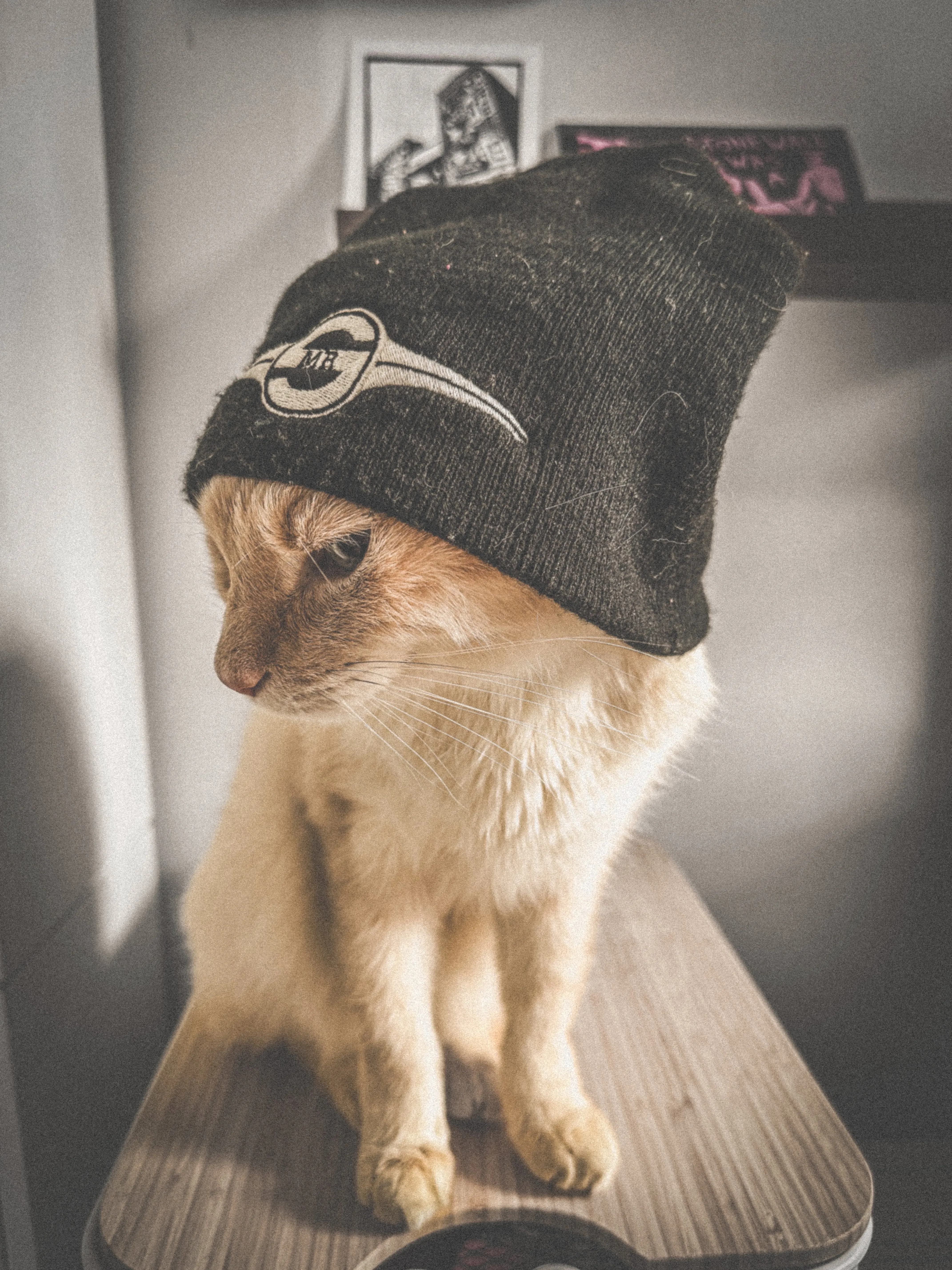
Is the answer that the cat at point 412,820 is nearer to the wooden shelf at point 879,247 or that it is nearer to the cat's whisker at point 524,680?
the cat's whisker at point 524,680

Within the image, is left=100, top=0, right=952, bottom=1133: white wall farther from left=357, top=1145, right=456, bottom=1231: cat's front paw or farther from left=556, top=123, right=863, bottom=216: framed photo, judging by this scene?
left=357, top=1145, right=456, bottom=1231: cat's front paw

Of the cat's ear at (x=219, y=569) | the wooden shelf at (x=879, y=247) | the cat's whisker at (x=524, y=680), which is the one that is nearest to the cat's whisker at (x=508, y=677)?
the cat's whisker at (x=524, y=680)

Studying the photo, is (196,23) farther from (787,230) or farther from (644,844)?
(644,844)

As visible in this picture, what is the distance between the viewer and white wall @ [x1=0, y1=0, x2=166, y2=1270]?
659 mm

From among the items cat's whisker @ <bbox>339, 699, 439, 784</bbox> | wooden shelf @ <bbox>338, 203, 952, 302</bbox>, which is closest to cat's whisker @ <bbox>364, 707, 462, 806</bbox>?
cat's whisker @ <bbox>339, 699, 439, 784</bbox>

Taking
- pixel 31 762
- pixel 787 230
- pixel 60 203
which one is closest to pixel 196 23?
pixel 60 203

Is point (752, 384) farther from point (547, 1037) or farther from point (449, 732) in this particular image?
point (547, 1037)

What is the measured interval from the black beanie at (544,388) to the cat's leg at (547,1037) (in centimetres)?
30

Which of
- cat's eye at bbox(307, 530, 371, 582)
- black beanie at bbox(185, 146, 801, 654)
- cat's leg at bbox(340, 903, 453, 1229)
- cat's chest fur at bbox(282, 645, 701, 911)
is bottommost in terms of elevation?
cat's leg at bbox(340, 903, 453, 1229)

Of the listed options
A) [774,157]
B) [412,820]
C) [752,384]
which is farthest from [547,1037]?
[774,157]

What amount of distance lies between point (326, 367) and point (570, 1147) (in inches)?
22.3

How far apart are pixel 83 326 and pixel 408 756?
0.58 m

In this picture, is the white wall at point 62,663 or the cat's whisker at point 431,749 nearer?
the cat's whisker at point 431,749

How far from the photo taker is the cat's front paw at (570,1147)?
0.58 meters
